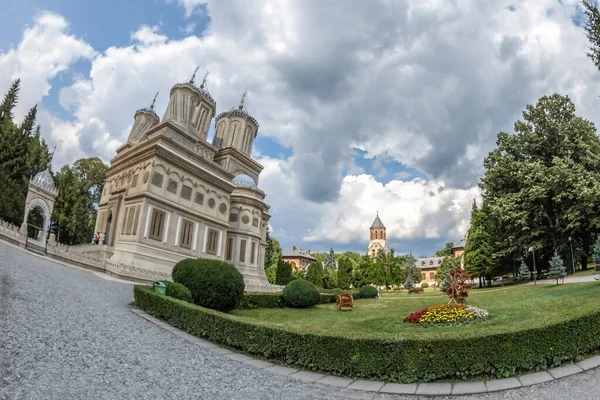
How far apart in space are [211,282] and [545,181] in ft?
84.5

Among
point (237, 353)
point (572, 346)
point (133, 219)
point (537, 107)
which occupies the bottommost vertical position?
point (237, 353)

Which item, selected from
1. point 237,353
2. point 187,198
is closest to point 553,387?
point 237,353

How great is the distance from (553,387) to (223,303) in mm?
11700

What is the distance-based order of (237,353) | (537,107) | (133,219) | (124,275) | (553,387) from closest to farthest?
(553,387), (237,353), (124,275), (133,219), (537,107)

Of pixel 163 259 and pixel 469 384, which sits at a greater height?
pixel 163 259

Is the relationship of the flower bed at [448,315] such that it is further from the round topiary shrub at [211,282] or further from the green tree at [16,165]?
the green tree at [16,165]

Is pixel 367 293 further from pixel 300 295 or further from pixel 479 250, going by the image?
pixel 479 250

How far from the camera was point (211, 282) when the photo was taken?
1456 centimetres

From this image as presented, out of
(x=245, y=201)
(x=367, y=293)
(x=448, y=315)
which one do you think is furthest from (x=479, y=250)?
(x=448, y=315)

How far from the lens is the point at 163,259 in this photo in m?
27.1

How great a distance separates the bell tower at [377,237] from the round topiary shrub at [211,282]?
9473cm

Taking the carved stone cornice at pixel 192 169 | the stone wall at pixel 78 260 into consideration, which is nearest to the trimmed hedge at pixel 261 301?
the stone wall at pixel 78 260

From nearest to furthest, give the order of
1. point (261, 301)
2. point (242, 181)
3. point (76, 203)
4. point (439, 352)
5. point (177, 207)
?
point (439, 352) → point (261, 301) → point (177, 207) → point (76, 203) → point (242, 181)

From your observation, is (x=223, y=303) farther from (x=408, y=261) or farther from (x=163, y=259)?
(x=408, y=261)
